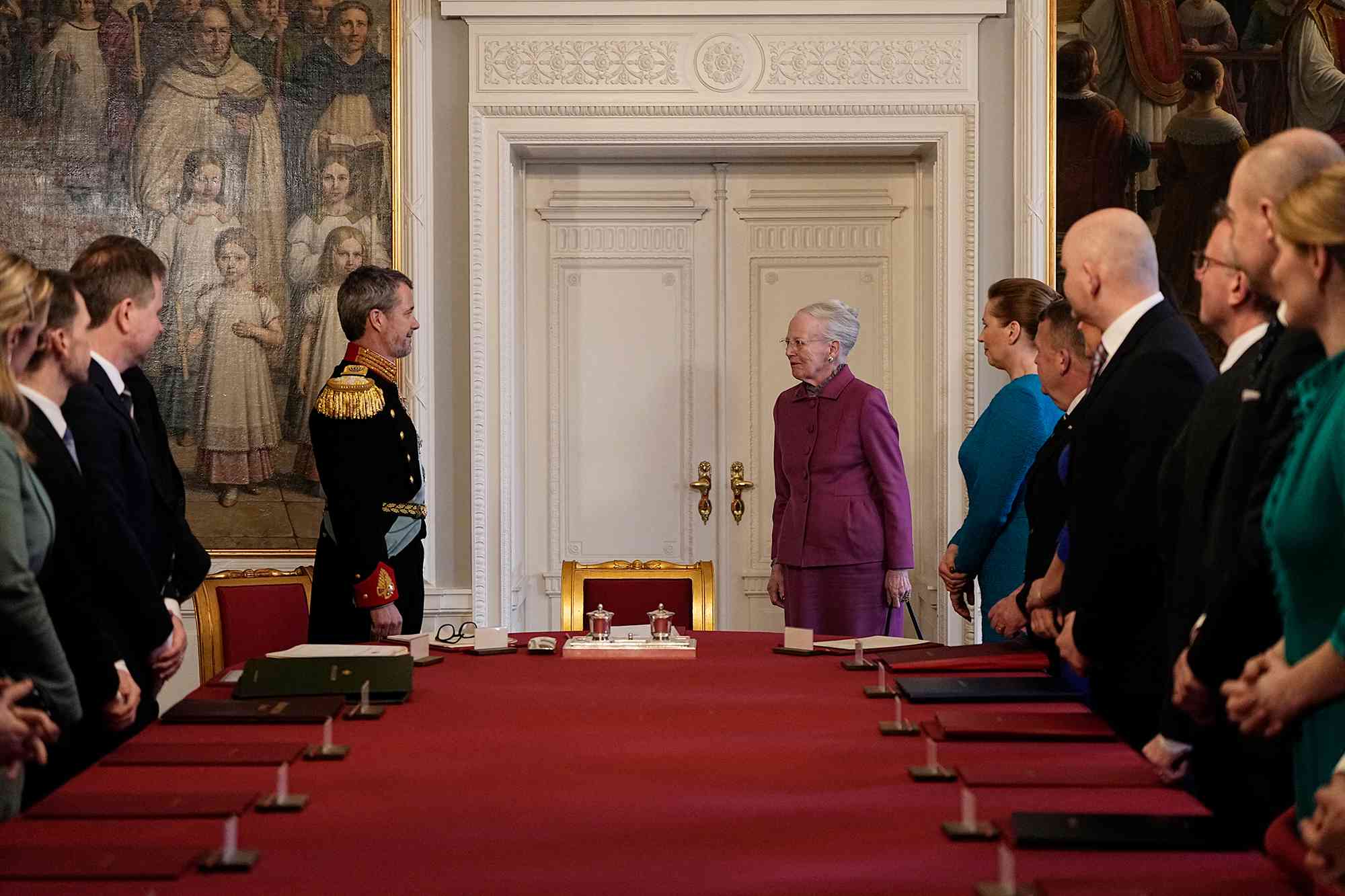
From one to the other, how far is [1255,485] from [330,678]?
6.56 ft

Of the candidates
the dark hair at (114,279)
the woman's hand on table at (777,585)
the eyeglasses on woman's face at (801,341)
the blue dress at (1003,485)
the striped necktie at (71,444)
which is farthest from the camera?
the woman's hand on table at (777,585)

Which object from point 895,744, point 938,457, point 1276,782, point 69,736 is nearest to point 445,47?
point 938,457

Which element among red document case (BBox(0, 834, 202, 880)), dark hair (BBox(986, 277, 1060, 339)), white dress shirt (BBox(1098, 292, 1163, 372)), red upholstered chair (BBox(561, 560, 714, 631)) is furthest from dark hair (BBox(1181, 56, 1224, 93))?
red document case (BBox(0, 834, 202, 880))

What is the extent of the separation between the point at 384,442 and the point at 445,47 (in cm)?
243

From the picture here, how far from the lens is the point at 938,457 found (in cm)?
638

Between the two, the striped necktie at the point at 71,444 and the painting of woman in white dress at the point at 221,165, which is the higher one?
the painting of woman in white dress at the point at 221,165

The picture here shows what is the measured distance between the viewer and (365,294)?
472 centimetres

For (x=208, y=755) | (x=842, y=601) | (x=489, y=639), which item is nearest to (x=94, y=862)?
(x=208, y=755)

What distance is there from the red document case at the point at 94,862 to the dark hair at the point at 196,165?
4757 millimetres

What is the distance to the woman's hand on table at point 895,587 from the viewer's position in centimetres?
523

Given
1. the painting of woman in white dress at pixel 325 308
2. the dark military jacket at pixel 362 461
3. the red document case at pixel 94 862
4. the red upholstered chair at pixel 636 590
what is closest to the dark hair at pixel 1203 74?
the red upholstered chair at pixel 636 590

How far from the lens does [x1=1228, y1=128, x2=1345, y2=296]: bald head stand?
2373mm

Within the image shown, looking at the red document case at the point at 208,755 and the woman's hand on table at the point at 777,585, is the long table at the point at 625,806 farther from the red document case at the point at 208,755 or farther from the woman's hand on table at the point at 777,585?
the woman's hand on table at the point at 777,585

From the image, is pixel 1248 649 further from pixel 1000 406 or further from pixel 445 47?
pixel 445 47
